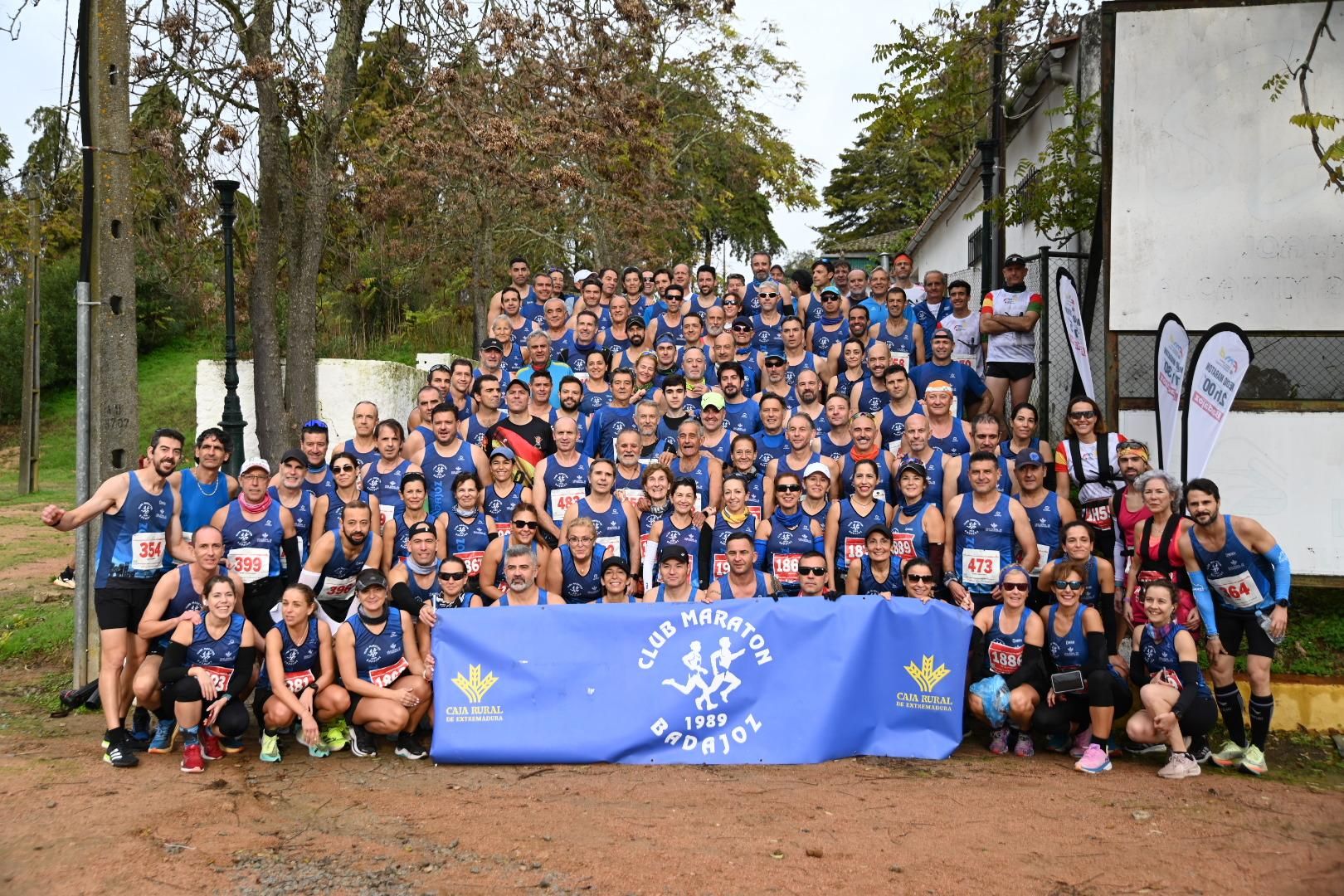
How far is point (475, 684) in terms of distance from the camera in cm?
707

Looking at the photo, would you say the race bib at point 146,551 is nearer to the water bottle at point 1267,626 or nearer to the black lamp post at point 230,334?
the black lamp post at point 230,334

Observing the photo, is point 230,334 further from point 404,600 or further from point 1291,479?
point 1291,479

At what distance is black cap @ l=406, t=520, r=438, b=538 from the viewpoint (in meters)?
7.53

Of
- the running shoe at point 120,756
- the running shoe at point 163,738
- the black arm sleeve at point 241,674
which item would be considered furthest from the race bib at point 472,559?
the running shoe at point 120,756

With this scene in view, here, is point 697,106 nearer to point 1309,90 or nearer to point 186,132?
point 186,132

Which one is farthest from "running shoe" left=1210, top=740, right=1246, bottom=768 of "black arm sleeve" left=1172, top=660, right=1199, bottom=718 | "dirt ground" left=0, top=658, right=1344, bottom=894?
"black arm sleeve" left=1172, top=660, right=1199, bottom=718

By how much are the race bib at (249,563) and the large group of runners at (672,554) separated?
0.06 feet

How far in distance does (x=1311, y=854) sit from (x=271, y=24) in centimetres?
1350

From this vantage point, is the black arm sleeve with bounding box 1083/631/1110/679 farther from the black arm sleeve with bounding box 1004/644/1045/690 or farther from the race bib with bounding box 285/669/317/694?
the race bib with bounding box 285/669/317/694

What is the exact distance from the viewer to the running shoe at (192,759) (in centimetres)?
677

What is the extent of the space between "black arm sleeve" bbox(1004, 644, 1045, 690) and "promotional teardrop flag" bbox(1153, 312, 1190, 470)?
7.57 ft

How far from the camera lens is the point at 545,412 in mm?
9781

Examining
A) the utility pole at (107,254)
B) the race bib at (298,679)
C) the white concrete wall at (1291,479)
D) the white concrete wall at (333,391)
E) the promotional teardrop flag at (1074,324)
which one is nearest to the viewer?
the race bib at (298,679)

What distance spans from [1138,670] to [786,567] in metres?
2.37
